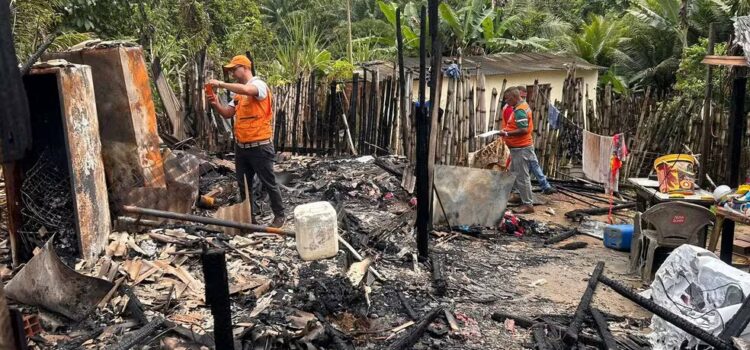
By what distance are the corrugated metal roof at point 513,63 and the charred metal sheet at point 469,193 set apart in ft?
25.5

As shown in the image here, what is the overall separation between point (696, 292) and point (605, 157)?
3853mm

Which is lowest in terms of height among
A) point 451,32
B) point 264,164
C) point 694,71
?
point 264,164

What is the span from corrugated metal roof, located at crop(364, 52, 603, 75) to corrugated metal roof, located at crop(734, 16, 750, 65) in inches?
346

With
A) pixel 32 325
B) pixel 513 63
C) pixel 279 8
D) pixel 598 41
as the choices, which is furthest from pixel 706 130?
pixel 279 8

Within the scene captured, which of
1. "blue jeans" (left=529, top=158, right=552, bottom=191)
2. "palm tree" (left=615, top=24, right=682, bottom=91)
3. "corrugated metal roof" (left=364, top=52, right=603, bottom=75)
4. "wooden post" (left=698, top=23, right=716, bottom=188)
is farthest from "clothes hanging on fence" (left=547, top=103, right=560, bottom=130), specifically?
"palm tree" (left=615, top=24, right=682, bottom=91)

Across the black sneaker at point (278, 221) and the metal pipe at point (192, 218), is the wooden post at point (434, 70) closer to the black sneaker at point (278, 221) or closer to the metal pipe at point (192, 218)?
the metal pipe at point (192, 218)

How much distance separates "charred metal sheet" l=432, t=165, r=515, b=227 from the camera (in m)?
6.88

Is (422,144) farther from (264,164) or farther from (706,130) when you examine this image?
(706,130)

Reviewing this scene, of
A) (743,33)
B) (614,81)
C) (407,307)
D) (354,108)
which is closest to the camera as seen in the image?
(407,307)

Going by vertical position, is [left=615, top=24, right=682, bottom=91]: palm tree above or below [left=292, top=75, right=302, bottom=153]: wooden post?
above

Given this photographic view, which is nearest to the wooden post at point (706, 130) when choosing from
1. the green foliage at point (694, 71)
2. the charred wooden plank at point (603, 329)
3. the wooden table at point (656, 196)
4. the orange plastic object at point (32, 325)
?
the wooden table at point (656, 196)

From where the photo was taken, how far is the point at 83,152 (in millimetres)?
4711

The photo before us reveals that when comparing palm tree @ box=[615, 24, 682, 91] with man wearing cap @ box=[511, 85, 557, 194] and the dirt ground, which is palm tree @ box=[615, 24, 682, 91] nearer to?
man wearing cap @ box=[511, 85, 557, 194]

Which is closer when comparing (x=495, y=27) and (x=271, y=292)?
(x=271, y=292)
